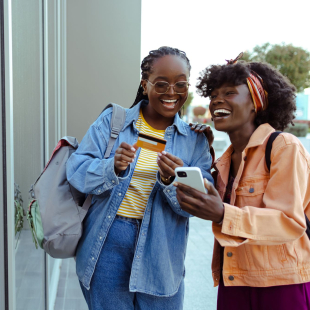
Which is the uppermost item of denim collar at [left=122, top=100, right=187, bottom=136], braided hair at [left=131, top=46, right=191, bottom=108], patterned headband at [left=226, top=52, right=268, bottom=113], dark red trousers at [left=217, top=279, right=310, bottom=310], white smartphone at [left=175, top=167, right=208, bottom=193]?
braided hair at [left=131, top=46, right=191, bottom=108]

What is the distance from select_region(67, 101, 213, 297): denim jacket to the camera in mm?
Answer: 1809

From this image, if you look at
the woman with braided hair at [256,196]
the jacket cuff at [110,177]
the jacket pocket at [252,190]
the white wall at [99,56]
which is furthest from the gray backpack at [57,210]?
the white wall at [99,56]

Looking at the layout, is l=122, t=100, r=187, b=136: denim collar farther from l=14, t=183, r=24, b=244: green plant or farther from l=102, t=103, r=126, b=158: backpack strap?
l=14, t=183, r=24, b=244: green plant

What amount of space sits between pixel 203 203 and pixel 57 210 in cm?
72

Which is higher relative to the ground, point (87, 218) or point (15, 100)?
point (15, 100)

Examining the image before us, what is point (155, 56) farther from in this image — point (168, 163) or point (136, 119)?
point (168, 163)

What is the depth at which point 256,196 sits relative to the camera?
178 centimetres

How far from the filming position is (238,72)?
1.94 meters

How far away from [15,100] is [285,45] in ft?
74.7

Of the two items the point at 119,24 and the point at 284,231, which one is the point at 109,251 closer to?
the point at 284,231

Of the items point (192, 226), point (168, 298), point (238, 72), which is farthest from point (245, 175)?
point (192, 226)

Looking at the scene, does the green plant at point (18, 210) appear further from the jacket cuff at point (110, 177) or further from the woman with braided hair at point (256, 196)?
the woman with braided hair at point (256, 196)

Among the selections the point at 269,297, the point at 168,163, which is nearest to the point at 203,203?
the point at 168,163

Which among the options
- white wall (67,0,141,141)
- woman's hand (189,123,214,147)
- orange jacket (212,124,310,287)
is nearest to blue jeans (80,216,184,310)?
orange jacket (212,124,310,287)
